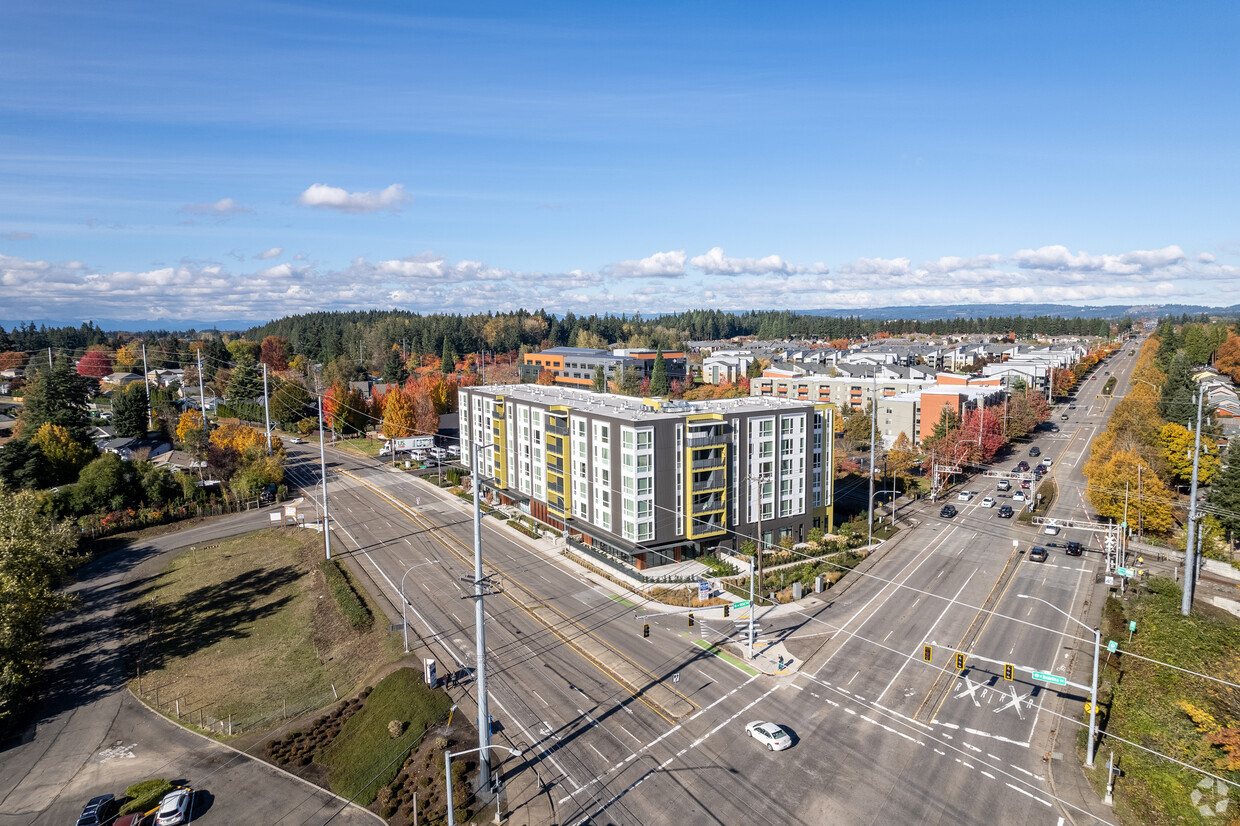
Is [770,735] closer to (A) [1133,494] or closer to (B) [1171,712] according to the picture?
(B) [1171,712]

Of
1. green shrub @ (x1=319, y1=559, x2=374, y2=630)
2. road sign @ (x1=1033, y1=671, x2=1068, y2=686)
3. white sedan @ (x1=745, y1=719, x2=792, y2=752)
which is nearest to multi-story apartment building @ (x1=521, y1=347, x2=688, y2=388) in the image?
green shrub @ (x1=319, y1=559, x2=374, y2=630)

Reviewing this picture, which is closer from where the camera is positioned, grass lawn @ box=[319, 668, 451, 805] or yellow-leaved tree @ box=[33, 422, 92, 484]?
grass lawn @ box=[319, 668, 451, 805]

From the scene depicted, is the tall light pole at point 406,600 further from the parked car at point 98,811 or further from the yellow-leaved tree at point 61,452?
the yellow-leaved tree at point 61,452

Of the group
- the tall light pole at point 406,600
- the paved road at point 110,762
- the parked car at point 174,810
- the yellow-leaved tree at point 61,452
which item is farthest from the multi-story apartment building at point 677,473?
the yellow-leaved tree at point 61,452

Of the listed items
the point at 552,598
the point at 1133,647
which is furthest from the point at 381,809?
the point at 1133,647

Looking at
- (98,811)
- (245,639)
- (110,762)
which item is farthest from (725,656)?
(245,639)

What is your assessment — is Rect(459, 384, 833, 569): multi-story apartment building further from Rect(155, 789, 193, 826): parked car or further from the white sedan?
Rect(155, 789, 193, 826): parked car
